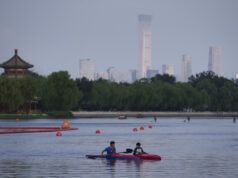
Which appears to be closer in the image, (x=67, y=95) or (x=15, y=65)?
(x=67, y=95)

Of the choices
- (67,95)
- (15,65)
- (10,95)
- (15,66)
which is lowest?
(10,95)

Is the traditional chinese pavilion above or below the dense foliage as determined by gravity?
above

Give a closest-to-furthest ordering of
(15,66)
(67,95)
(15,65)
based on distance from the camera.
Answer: (67,95) → (15,66) → (15,65)

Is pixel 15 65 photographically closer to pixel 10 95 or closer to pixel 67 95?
pixel 67 95

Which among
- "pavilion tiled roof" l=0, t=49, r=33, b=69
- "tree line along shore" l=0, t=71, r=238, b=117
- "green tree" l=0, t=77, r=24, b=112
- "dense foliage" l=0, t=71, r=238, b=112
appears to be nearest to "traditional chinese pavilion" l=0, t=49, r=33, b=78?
"pavilion tiled roof" l=0, t=49, r=33, b=69

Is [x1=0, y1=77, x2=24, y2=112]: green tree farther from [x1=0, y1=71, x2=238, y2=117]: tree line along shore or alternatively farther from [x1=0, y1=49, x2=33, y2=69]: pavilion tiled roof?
[x1=0, y1=49, x2=33, y2=69]: pavilion tiled roof

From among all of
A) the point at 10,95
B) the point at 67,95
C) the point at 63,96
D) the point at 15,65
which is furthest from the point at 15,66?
the point at 10,95

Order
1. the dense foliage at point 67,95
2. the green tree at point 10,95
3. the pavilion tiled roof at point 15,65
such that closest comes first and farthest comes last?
the green tree at point 10,95 < the dense foliage at point 67,95 < the pavilion tiled roof at point 15,65

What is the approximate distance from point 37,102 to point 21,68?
65.1 ft

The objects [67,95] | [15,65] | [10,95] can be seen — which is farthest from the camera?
[15,65]

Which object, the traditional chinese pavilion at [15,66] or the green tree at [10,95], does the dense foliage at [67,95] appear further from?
the traditional chinese pavilion at [15,66]

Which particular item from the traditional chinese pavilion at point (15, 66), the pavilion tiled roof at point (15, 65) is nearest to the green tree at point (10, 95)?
the traditional chinese pavilion at point (15, 66)

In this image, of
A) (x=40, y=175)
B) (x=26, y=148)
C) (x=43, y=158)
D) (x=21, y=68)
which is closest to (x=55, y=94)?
(x=21, y=68)

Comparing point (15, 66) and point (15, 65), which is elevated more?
point (15, 65)
